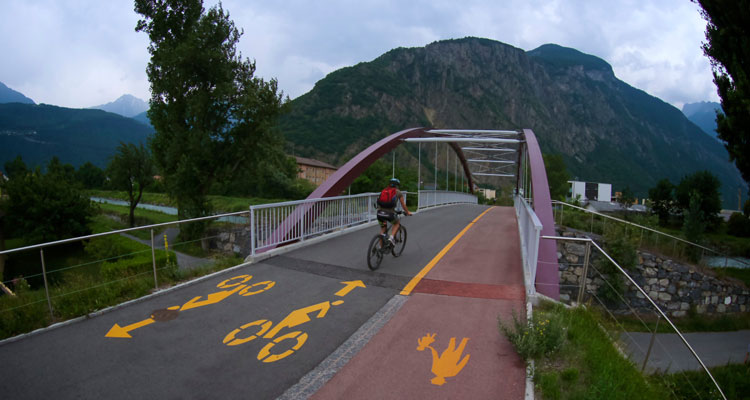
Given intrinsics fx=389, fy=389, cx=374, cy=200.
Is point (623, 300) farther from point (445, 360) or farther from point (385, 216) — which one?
point (385, 216)

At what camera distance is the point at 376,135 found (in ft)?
376

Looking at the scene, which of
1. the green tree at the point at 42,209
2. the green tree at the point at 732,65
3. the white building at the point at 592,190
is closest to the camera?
the green tree at the point at 732,65

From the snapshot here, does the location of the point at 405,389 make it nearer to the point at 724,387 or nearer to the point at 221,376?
the point at 221,376

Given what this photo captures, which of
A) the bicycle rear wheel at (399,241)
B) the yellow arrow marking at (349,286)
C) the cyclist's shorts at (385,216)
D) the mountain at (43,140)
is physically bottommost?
the yellow arrow marking at (349,286)

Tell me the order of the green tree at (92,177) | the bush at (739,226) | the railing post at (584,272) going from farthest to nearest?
the green tree at (92,177)
the bush at (739,226)
the railing post at (584,272)

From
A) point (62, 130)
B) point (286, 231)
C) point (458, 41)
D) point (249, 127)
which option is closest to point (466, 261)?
point (286, 231)

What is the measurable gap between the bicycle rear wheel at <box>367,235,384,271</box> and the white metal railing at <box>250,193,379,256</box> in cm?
219

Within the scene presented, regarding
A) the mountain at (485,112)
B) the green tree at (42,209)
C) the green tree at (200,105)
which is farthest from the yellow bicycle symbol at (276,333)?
the mountain at (485,112)

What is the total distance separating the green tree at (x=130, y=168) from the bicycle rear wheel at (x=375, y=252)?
Answer: 3432 cm

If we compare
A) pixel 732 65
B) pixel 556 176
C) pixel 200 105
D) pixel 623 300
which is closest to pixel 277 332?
pixel 623 300

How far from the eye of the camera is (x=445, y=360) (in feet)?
11.9

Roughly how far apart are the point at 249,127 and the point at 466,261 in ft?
63.5

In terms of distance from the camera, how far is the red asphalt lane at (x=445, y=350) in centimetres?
316

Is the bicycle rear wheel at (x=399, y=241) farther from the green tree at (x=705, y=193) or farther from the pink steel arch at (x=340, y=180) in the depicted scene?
the green tree at (x=705, y=193)
